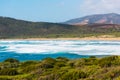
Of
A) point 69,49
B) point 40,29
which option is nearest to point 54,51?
point 69,49

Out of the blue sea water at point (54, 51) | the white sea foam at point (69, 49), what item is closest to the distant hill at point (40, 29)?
the white sea foam at point (69, 49)

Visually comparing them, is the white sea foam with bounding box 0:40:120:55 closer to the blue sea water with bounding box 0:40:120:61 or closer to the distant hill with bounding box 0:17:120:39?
the blue sea water with bounding box 0:40:120:61

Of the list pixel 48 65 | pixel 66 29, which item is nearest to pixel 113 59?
pixel 48 65

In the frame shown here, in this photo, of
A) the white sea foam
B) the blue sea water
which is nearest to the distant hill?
the white sea foam

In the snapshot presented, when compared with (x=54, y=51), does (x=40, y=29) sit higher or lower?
higher

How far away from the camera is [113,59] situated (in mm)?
13383

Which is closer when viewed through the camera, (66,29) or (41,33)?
(41,33)

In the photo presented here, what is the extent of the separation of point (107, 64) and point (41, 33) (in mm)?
135552

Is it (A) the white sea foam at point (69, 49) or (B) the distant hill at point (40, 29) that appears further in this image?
(B) the distant hill at point (40, 29)

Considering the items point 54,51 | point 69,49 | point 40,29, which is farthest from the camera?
point 40,29

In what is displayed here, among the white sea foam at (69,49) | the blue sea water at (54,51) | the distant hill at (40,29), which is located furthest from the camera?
the distant hill at (40,29)

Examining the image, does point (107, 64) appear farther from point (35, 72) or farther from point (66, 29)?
point (66, 29)

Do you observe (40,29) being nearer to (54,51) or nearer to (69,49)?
(69,49)

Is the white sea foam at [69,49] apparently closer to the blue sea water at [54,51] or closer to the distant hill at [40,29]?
the blue sea water at [54,51]
